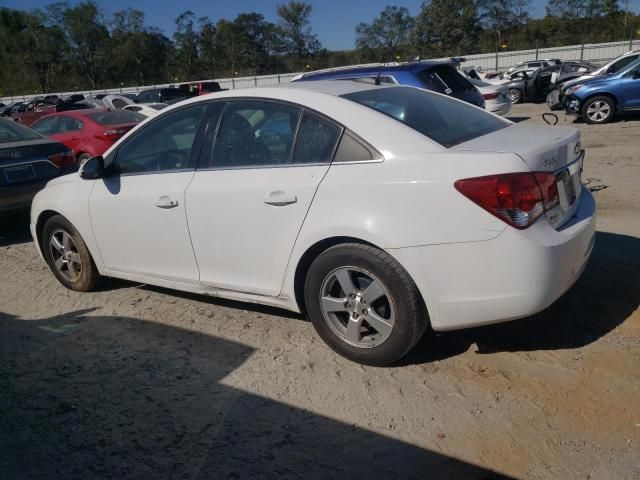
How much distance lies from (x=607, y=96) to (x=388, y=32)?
64.8m

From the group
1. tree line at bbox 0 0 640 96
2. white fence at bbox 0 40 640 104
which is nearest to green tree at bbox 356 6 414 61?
tree line at bbox 0 0 640 96

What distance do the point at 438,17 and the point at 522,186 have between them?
69.1m

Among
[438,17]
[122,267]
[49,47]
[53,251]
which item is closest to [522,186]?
[122,267]

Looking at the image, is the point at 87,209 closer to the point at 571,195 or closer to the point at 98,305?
the point at 98,305

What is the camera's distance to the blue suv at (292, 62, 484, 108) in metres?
9.23

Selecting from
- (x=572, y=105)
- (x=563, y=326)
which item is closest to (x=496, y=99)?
(x=572, y=105)

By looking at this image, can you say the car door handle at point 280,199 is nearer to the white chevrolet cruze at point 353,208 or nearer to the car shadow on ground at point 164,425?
the white chevrolet cruze at point 353,208

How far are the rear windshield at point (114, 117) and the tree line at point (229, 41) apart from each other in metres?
50.5

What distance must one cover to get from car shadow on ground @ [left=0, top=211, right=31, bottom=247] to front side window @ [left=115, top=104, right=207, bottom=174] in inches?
132

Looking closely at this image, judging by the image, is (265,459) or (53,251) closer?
(265,459)

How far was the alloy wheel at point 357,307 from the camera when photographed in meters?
3.18

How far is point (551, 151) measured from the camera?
10.1 ft

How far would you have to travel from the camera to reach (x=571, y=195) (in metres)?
3.32

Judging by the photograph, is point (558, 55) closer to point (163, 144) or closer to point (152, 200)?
point (163, 144)
